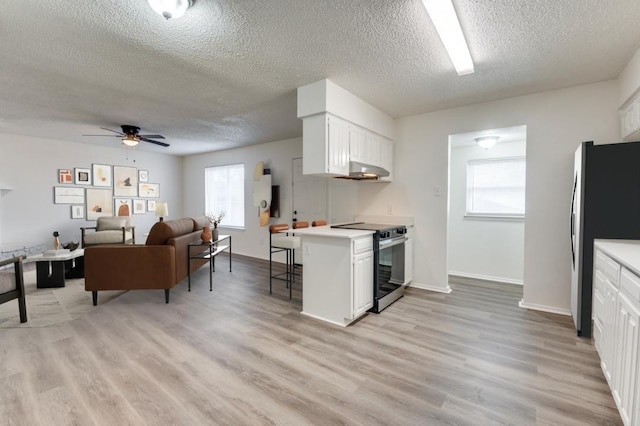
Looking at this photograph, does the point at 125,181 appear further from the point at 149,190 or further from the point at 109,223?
the point at 109,223

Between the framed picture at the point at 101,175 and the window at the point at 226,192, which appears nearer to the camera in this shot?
the framed picture at the point at 101,175

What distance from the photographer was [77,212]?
6.25 meters

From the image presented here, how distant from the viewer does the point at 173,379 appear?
2.08m

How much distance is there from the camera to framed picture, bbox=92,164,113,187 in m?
6.45

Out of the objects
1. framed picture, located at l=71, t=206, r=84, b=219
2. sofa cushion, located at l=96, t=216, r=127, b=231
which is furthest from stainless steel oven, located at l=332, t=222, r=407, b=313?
framed picture, located at l=71, t=206, r=84, b=219

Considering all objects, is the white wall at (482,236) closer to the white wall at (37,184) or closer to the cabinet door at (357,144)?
the cabinet door at (357,144)

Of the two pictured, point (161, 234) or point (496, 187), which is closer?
point (161, 234)

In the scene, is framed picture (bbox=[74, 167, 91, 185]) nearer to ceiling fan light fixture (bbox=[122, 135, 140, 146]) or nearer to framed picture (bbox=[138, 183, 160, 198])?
framed picture (bbox=[138, 183, 160, 198])

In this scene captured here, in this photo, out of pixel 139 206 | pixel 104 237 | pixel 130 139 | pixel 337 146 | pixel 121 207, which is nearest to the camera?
pixel 337 146

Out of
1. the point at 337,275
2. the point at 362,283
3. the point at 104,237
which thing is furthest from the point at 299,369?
the point at 104,237

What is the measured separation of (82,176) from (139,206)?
51.9 inches

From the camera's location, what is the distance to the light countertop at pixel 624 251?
1.61m

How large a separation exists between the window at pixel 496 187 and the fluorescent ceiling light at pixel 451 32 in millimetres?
2487

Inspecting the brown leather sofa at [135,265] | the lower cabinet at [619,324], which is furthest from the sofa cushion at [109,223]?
the lower cabinet at [619,324]
